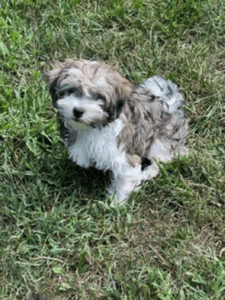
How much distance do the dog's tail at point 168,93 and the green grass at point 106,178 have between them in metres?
0.41

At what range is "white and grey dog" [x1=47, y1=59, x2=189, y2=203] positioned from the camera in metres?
3.20

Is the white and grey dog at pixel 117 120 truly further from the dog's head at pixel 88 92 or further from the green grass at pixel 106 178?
the green grass at pixel 106 178

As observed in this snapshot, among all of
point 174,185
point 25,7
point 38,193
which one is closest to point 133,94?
point 174,185

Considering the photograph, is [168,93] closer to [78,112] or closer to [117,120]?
[117,120]

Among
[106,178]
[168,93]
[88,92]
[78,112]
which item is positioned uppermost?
[88,92]

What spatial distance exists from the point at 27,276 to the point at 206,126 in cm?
195

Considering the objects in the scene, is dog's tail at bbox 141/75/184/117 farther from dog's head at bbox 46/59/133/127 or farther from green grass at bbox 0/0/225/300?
dog's head at bbox 46/59/133/127

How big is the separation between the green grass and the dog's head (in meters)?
0.95

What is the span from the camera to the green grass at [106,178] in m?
3.66

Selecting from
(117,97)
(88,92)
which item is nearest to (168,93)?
(117,97)

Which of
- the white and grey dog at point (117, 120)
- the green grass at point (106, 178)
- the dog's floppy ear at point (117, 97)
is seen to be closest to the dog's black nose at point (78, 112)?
the white and grey dog at point (117, 120)

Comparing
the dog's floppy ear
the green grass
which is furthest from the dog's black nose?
the green grass

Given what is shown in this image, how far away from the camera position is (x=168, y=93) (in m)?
4.10

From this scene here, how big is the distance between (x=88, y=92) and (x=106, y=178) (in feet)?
3.84
